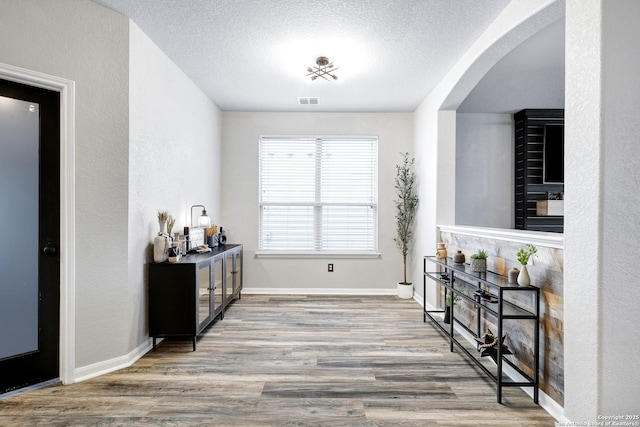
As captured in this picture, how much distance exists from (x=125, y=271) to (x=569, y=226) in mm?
3032

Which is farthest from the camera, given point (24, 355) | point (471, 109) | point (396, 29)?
point (471, 109)

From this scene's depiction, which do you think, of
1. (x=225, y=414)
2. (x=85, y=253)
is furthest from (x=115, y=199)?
(x=225, y=414)

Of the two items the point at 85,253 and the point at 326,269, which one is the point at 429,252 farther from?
the point at 85,253

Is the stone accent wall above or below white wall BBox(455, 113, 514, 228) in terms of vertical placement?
below

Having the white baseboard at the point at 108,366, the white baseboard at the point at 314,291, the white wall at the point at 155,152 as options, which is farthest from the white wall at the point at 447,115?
the white baseboard at the point at 108,366

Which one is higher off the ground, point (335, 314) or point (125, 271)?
point (125, 271)

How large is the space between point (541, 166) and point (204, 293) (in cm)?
460

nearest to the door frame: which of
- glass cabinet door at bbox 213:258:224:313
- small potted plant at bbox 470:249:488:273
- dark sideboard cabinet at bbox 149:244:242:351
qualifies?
dark sideboard cabinet at bbox 149:244:242:351

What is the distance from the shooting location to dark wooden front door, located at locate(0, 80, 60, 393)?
226 cm

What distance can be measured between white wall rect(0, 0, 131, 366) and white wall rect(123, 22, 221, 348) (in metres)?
0.08

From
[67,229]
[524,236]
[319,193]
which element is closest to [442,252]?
[524,236]

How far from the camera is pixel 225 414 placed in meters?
2.08

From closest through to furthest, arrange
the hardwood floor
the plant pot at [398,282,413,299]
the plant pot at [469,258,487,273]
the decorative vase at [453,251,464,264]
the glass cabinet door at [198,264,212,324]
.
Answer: the hardwood floor < the plant pot at [469,258,487,273] < the glass cabinet door at [198,264,212,324] < the decorative vase at [453,251,464,264] < the plant pot at [398,282,413,299]

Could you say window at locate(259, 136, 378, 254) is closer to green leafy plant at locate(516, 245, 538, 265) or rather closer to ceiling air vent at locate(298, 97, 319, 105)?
ceiling air vent at locate(298, 97, 319, 105)
